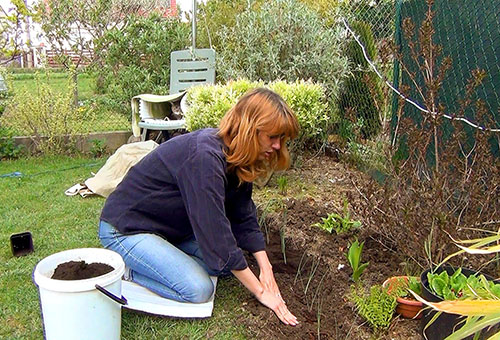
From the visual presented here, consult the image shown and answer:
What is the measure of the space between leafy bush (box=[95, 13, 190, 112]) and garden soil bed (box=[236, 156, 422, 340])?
3.32 m

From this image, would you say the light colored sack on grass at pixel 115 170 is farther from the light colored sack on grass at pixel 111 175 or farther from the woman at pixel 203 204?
the woman at pixel 203 204

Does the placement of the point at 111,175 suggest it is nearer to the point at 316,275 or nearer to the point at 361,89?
the point at 316,275

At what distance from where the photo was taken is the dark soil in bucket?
2.05 m

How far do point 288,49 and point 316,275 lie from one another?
3.19 metres

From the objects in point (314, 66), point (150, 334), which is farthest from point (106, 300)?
point (314, 66)

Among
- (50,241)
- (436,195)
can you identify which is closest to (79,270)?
(50,241)

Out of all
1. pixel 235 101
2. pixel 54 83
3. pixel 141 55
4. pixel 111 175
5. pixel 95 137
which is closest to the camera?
pixel 235 101

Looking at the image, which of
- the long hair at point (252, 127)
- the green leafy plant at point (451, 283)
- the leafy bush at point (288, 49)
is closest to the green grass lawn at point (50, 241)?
the long hair at point (252, 127)

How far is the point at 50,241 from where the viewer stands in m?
3.35

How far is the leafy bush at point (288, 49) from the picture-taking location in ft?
17.0

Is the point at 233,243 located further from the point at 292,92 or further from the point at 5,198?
the point at 5,198

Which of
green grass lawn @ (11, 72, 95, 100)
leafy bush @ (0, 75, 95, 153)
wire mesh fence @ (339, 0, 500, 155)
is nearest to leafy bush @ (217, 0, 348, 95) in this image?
wire mesh fence @ (339, 0, 500, 155)

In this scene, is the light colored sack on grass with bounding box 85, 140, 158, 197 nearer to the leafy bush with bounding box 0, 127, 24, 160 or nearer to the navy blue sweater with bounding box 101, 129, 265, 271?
the leafy bush with bounding box 0, 127, 24, 160

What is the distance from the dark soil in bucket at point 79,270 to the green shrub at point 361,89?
340 cm
